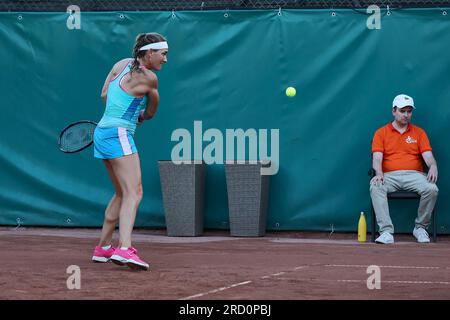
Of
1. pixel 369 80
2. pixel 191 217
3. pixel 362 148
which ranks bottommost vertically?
pixel 191 217

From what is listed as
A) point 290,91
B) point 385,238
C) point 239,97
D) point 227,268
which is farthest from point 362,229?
point 227,268

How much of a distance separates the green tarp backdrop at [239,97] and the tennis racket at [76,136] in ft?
8.85

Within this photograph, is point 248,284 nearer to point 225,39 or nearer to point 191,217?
point 191,217

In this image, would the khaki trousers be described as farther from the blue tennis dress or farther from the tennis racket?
the blue tennis dress

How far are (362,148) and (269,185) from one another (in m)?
1.04

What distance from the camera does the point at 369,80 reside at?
34.6 ft

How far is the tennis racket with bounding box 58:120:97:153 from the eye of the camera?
816cm

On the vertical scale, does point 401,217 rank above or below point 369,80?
below

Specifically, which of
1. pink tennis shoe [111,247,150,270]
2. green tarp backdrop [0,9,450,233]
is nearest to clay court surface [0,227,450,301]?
pink tennis shoe [111,247,150,270]

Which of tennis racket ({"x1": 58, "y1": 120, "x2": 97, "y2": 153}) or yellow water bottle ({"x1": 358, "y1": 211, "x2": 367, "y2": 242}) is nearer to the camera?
tennis racket ({"x1": 58, "y1": 120, "x2": 97, "y2": 153})

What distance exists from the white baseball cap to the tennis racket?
3.33 m

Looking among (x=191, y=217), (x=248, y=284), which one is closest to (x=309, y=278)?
(x=248, y=284)

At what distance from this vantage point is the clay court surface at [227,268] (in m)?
6.11

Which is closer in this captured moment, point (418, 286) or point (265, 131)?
point (418, 286)
